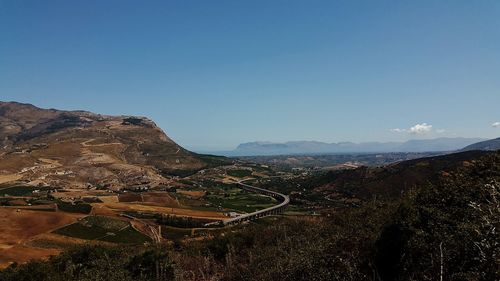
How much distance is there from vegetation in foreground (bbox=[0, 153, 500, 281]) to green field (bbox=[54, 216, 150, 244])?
34.6 metres

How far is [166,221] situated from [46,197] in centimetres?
7258

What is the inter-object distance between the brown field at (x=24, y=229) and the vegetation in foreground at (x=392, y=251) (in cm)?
2361

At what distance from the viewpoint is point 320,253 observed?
46031mm

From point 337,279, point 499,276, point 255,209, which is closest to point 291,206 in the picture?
point 255,209

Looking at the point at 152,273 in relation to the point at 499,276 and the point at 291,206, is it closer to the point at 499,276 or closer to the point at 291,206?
the point at 499,276

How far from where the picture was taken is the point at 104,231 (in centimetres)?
12344

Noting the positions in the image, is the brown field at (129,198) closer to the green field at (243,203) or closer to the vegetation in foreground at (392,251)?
the green field at (243,203)

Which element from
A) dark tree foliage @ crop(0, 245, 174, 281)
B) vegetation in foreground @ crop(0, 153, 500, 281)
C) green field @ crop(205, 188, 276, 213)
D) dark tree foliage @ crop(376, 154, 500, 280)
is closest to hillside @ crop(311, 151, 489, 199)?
green field @ crop(205, 188, 276, 213)

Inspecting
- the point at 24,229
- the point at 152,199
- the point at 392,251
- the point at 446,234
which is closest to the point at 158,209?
the point at 152,199

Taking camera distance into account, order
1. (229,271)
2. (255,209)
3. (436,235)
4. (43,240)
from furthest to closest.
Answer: (255,209) < (43,240) < (229,271) < (436,235)

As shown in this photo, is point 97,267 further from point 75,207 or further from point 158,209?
point 158,209

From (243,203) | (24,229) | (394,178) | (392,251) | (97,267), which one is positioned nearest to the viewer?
(392,251)

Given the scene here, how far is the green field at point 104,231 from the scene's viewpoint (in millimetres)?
116750

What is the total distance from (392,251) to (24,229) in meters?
106
